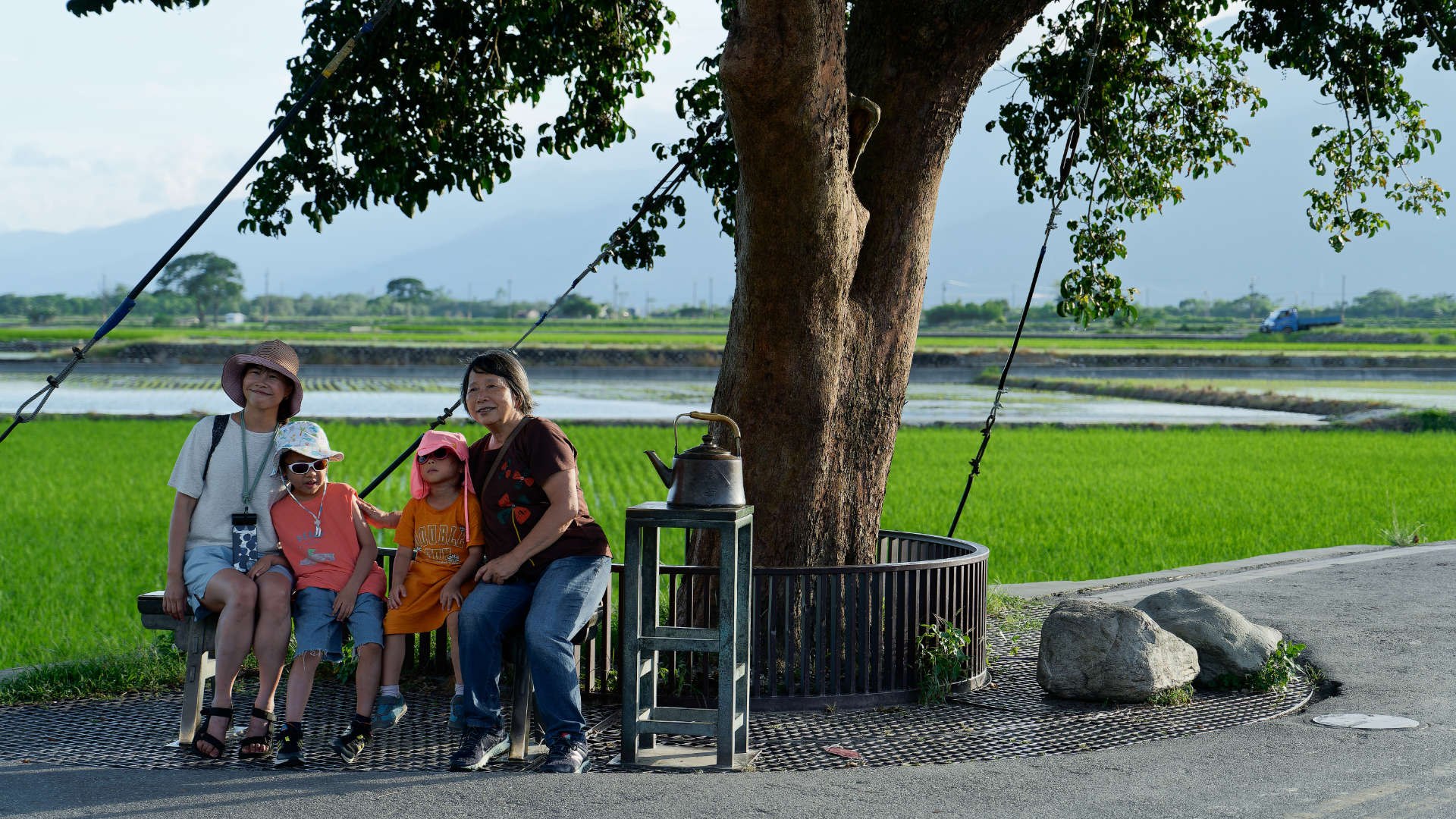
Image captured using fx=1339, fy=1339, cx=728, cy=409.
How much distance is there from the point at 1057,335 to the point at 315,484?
8025 centimetres

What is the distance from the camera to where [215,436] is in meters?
5.04

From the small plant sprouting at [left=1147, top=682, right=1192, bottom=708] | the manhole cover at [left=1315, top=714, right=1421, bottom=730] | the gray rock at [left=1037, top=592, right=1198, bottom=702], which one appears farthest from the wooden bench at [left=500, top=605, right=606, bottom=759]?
the manhole cover at [left=1315, top=714, right=1421, bottom=730]

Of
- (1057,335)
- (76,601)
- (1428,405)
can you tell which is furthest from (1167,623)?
(1057,335)

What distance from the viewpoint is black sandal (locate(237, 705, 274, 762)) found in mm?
4750

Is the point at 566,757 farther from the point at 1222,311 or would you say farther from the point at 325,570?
the point at 1222,311

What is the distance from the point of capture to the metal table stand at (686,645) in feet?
15.5

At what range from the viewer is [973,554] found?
20.5 ft

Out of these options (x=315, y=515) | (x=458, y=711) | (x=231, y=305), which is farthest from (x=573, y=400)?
(x=231, y=305)

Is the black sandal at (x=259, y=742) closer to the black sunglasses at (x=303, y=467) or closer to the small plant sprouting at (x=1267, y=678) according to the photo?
the black sunglasses at (x=303, y=467)

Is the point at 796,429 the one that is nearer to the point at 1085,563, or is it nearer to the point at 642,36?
the point at 642,36

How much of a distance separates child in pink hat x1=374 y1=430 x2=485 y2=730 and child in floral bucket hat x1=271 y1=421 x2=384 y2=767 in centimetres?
7

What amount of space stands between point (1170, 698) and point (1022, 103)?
4948 mm

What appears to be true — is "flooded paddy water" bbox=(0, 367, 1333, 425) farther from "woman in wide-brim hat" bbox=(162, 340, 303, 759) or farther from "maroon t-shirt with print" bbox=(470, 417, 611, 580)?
"maroon t-shirt with print" bbox=(470, 417, 611, 580)

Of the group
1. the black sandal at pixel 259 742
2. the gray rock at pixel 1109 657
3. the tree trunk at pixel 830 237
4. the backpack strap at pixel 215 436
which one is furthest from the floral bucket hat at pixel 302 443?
the gray rock at pixel 1109 657
